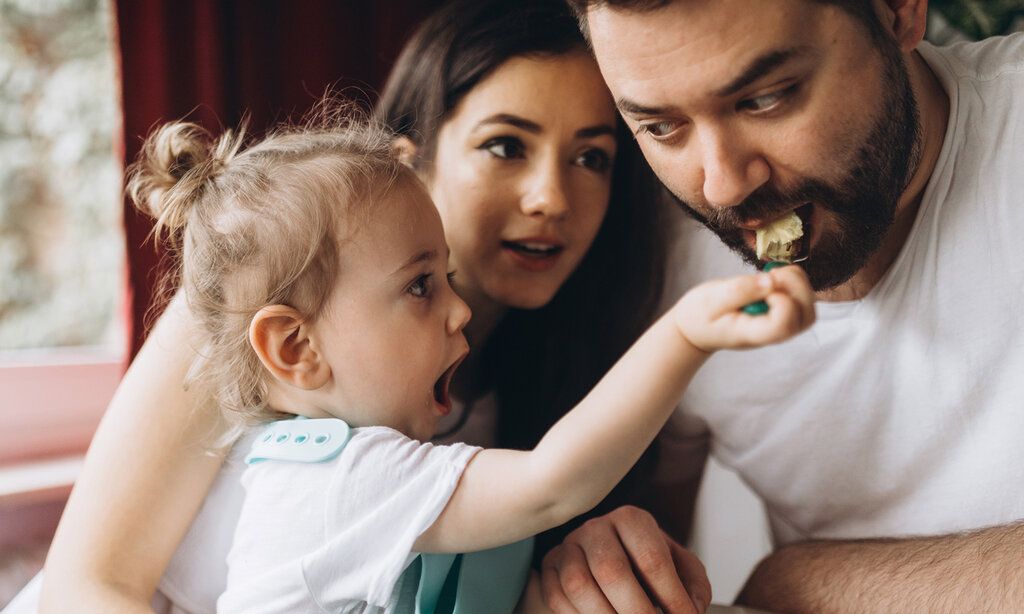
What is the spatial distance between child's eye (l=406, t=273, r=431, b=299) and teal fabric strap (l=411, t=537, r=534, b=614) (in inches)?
13.0

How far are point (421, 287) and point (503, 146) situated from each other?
46cm

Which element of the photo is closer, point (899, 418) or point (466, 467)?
point (466, 467)

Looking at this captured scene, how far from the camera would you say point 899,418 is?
1.54m

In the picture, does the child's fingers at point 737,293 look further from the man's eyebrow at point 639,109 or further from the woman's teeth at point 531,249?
the woman's teeth at point 531,249

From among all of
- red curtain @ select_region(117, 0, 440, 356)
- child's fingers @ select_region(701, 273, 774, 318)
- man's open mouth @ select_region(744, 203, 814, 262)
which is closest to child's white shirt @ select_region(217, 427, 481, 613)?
child's fingers @ select_region(701, 273, 774, 318)

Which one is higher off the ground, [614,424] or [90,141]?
[90,141]

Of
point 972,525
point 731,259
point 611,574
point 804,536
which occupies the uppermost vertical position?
point 731,259

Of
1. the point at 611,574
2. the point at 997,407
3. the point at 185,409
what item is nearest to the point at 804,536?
the point at 997,407

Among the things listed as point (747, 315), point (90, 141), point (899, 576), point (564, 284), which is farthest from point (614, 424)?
point (90, 141)

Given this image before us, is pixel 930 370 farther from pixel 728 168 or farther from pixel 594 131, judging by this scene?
pixel 594 131

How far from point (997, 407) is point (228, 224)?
120cm

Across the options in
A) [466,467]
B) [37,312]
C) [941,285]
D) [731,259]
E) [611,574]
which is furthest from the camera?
[37,312]

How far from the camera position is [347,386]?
116 centimetres

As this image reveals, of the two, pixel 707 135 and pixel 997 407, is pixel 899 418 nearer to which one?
pixel 997 407
